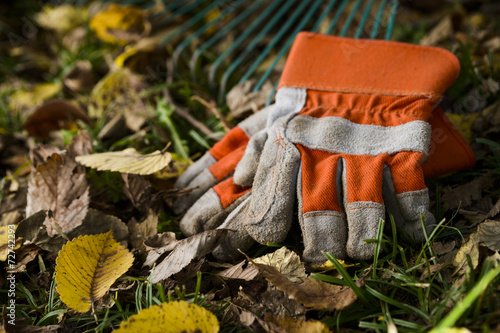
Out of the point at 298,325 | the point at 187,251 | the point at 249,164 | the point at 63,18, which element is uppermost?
the point at 63,18

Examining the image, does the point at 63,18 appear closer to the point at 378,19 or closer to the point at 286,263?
the point at 378,19

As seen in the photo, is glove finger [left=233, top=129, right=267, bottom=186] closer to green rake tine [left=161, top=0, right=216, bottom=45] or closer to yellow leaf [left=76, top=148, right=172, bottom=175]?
yellow leaf [left=76, top=148, right=172, bottom=175]

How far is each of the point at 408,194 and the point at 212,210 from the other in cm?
65

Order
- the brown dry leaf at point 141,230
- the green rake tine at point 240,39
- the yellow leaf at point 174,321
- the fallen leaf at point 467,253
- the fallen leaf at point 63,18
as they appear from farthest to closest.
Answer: the fallen leaf at point 63,18, the green rake tine at point 240,39, the brown dry leaf at point 141,230, the fallen leaf at point 467,253, the yellow leaf at point 174,321

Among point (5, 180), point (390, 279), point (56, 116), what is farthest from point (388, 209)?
point (56, 116)

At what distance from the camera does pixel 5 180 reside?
1.79m

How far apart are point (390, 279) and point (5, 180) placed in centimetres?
162

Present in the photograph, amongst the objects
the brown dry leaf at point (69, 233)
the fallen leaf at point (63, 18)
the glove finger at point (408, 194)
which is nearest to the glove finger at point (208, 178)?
the brown dry leaf at point (69, 233)

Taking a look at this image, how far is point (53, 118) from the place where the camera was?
215cm

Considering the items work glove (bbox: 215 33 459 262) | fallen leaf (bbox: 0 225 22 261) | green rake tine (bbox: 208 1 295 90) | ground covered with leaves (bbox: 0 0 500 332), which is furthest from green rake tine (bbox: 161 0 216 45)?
fallen leaf (bbox: 0 225 22 261)

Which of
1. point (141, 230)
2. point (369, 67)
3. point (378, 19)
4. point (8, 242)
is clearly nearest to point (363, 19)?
point (378, 19)

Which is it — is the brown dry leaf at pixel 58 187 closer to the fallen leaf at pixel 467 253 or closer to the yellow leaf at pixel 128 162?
the yellow leaf at pixel 128 162

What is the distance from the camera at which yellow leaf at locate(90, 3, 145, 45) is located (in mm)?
2555

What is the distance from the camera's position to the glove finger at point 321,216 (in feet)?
4.10
